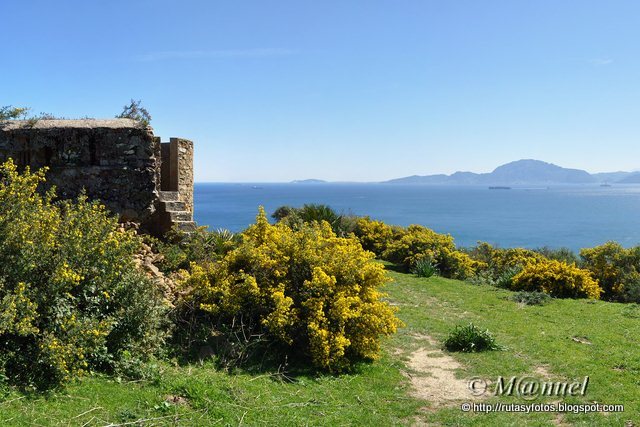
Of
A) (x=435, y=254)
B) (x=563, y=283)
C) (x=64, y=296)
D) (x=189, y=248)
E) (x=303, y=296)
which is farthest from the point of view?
(x=435, y=254)

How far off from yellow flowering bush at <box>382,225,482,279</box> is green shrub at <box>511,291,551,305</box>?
3738 millimetres

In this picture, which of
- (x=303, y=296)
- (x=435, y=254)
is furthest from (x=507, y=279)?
(x=303, y=296)

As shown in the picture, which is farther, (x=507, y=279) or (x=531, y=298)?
(x=507, y=279)

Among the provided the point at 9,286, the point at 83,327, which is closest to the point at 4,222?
the point at 9,286

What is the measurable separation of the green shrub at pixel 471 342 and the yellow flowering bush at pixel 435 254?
27.5ft

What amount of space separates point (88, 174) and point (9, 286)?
15.1 ft

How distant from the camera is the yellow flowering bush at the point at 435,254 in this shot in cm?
1667

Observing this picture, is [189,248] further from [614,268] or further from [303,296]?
[614,268]

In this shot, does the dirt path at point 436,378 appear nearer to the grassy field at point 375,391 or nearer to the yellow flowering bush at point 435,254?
the grassy field at point 375,391

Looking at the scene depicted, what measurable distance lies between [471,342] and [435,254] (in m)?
9.01

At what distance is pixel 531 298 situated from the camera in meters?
12.4

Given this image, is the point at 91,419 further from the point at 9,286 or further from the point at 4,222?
the point at 4,222

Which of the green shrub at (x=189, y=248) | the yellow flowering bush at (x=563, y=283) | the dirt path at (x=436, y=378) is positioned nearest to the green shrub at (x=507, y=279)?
the yellow flowering bush at (x=563, y=283)

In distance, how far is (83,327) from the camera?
5.32 meters
